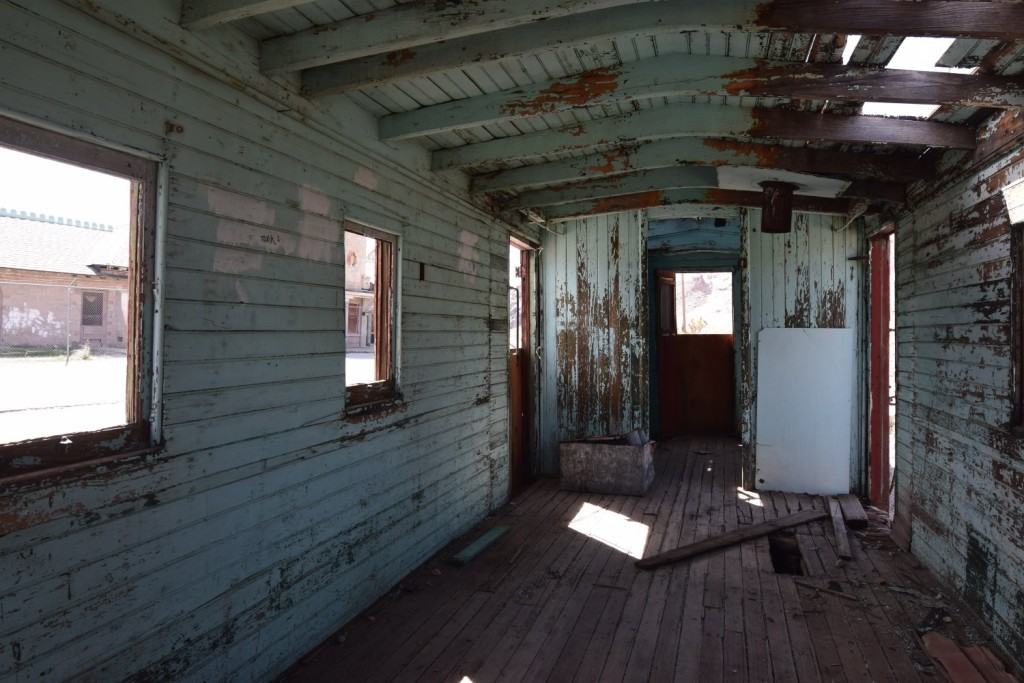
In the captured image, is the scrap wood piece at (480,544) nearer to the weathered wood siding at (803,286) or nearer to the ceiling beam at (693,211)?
the weathered wood siding at (803,286)

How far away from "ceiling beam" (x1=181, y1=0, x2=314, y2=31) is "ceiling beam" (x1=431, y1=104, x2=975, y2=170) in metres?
2.03

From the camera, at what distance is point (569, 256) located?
6746mm

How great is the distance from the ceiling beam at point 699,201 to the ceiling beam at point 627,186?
0.81 feet

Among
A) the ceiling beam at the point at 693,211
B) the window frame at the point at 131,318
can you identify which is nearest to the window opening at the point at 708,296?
the ceiling beam at the point at 693,211

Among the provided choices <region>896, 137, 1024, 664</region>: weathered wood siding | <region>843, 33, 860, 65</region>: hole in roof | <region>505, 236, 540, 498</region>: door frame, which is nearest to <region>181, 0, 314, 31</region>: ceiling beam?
<region>843, 33, 860, 65</region>: hole in roof

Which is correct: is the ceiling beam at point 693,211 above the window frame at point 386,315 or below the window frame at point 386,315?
above

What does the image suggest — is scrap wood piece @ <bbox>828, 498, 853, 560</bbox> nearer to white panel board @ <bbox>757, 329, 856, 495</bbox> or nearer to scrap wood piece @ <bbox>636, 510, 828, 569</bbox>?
scrap wood piece @ <bbox>636, 510, 828, 569</bbox>

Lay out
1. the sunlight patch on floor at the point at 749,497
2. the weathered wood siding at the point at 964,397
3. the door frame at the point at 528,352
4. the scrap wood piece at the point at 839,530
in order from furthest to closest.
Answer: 1. the door frame at the point at 528,352
2. the sunlight patch on floor at the point at 749,497
3. the scrap wood piece at the point at 839,530
4. the weathered wood siding at the point at 964,397

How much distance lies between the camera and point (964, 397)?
Answer: 348 cm

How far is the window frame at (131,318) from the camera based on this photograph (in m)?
1.88

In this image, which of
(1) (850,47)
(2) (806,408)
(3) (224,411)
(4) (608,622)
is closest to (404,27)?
(3) (224,411)

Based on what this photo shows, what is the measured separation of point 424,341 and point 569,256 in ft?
9.88

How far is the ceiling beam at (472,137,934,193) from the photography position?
394 centimetres

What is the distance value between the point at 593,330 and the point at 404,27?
182 inches
